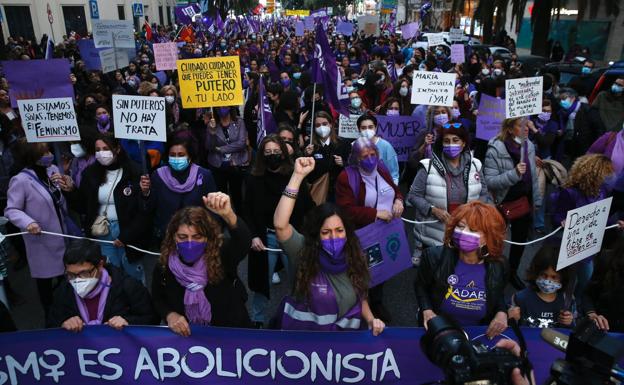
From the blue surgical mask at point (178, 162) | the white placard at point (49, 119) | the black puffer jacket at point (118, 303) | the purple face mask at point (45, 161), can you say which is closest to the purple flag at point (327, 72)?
the blue surgical mask at point (178, 162)

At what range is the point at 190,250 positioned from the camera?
9.46ft

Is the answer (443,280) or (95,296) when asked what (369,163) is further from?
(95,296)

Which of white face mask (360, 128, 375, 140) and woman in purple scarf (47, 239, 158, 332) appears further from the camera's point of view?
white face mask (360, 128, 375, 140)

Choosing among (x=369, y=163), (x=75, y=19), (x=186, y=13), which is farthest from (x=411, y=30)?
(x=75, y=19)

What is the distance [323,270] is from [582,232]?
152 cm

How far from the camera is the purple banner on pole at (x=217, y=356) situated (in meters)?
2.85

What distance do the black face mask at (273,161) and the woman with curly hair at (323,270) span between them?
109 cm

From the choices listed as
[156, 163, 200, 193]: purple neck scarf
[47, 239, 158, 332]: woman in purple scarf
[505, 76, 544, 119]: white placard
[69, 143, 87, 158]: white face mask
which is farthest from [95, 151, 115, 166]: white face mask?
[505, 76, 544, 119]: white placard

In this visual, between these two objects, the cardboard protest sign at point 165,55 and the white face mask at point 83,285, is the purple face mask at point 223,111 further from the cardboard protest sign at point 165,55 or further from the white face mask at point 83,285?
the cardboard protest sign at point 165,55

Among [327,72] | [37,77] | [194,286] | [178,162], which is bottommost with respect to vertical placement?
[194,286]

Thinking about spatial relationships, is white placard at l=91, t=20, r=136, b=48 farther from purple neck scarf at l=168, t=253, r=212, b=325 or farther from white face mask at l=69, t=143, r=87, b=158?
purple neck scarf at l=168, t=253, r=212, b=325

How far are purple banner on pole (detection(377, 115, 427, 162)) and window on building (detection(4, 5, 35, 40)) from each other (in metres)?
25.2

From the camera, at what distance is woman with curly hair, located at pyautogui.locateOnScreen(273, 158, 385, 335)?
285cm

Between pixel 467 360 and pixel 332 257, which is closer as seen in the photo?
pixel 467 360
